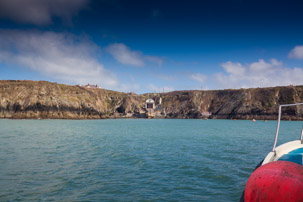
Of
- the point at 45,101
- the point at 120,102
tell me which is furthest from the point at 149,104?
the point at 45,101

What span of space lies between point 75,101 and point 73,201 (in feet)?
383

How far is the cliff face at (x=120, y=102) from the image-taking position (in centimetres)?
10525

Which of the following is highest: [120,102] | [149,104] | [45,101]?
[120,102]

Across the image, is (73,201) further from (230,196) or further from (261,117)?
(261,117)

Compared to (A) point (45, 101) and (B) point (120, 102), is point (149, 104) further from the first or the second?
(A) point (45, 101)

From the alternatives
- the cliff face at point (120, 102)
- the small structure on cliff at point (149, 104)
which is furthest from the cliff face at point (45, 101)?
the small structure on cliff at point (149, 104)

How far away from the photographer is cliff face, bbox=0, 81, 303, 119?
105 meters

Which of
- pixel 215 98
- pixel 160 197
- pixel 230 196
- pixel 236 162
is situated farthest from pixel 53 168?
pixel 215 98

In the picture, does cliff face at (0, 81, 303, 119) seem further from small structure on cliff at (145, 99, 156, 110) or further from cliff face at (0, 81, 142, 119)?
small structure on cliff at (145, 99, 156, 110)

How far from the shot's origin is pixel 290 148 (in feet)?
26.9

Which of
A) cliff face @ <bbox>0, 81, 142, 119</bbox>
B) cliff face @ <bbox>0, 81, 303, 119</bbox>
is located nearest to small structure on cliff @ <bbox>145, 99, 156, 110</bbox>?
cliff face @ <bbox>0, 81, 303, 119</bbox>

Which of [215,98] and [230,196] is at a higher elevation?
[215,98]

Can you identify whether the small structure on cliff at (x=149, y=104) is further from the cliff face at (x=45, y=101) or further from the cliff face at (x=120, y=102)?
the cliff face at (x=45, y=101)

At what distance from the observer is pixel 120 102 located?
156375mm
